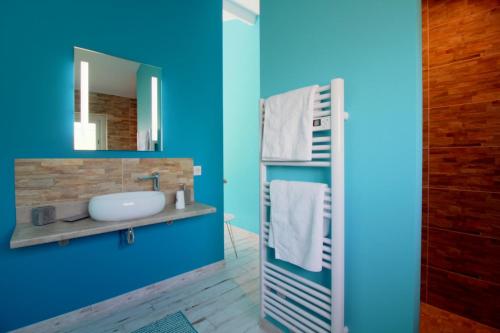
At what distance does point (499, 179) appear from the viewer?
155 cm

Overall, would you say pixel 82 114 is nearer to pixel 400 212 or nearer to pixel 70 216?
pixel 70 216

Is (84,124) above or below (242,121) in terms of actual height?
below

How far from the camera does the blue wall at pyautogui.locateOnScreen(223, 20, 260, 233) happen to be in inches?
138

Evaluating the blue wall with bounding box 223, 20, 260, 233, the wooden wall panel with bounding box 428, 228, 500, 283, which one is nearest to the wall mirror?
the blue wall with bounding box 223, 20, 260, 233

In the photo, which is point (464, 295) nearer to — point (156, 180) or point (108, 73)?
point (156, 180)

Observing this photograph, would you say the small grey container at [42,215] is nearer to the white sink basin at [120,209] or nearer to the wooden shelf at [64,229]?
the wooden shelf at [64,229]

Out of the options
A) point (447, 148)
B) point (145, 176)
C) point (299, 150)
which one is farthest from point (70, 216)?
point (447, 148)

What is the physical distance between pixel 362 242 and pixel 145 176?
1736 millimetres

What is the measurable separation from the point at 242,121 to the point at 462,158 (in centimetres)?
270

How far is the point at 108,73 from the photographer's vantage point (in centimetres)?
187

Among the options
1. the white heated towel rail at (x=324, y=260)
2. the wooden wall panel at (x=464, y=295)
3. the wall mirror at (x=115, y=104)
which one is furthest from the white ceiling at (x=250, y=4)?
the wooden wall panel at (x=464, y=295)

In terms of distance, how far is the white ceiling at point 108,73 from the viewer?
1756mm

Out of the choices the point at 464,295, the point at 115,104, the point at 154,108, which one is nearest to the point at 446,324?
the point at 464,295

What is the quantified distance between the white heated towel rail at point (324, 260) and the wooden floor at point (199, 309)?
376 mm
